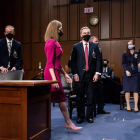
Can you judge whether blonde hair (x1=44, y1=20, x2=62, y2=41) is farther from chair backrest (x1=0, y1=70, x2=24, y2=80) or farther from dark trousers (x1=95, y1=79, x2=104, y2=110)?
dark trousers (x1=95, y1=79, x2=104, y2=110)

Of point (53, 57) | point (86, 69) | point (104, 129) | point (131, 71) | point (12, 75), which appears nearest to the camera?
point (53, 57)

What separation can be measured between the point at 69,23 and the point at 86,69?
19.2ft

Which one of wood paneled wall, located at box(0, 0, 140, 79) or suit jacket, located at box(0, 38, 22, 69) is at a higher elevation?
wood paneled wall, located at box(0, 0, 140, 79)

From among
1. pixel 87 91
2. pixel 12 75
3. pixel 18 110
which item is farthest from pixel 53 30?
pixel 87 91

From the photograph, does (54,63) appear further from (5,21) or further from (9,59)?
(5,21)

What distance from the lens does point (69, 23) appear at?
29.7ft

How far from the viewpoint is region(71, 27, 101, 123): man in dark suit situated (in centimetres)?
354

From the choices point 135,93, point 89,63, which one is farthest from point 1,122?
point 135,93

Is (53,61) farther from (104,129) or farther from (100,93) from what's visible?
(100,93)

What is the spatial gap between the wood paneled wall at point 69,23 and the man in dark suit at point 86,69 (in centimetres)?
499

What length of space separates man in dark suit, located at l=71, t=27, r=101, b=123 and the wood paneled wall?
499 cm

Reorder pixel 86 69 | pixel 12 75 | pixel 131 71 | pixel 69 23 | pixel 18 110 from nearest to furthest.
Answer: pixel 18 110
pixel 12 75
pixel 86 69
pixel 131 71
pixel 69 23

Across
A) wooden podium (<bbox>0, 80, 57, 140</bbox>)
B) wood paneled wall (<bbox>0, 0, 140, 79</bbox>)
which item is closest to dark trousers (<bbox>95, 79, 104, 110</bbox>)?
wooden podium (<bbox>0, 80, 57, 140</bbox>)

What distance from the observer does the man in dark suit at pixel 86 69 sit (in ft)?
11.6
